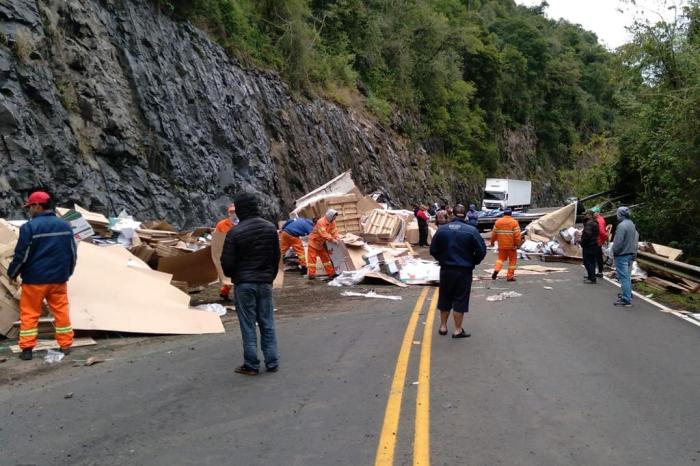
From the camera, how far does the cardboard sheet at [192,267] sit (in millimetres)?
12195

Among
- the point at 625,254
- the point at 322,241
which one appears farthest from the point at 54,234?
the point at 625,254

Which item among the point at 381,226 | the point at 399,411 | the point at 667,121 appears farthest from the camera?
the point at 381,226

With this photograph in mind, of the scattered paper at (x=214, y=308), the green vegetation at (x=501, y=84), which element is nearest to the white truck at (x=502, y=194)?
the green vegetation at (x=501, y=84)

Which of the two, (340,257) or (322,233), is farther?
(340,257)

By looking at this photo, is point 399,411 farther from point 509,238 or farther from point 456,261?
point 509,238

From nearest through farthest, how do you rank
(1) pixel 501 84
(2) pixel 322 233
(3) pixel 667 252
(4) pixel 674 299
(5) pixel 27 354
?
(5) pixel 27 354 < (4) pixel 674 299 < (2) pixel 322 233 < (3) pixel 667 252 < (1) pixel 501 84

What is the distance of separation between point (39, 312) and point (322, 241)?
8431 mm

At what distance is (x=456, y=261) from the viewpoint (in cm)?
867

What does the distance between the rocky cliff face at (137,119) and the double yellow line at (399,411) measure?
32.1 feet

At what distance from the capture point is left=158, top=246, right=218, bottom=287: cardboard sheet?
1220 cm

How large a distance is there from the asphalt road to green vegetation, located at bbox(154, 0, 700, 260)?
1193cm

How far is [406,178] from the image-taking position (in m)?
41.8

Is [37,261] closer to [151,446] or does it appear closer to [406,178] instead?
[151,446]

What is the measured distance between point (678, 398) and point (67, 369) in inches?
238
